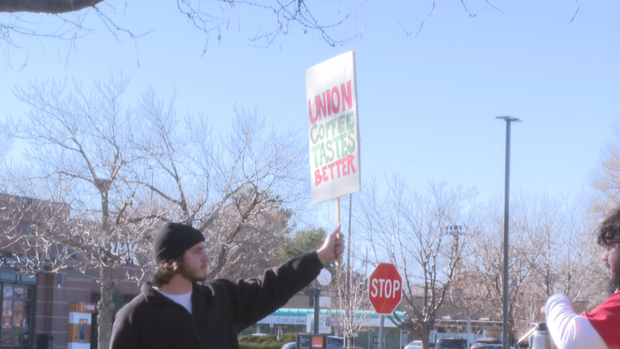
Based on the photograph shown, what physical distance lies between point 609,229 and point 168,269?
6.49 ft

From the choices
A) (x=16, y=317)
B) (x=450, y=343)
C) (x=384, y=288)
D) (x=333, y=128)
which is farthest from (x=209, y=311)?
(x=450, y=343)

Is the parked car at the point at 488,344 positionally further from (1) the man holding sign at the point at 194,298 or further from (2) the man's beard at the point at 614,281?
(2) the man's beard at the point at 614,281

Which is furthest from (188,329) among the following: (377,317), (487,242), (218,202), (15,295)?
(377,317)

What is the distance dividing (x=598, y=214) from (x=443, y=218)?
782 cm

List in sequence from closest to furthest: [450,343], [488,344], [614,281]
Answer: [614,281] < [450,343] < [488,344]

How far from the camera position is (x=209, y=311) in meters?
3.59

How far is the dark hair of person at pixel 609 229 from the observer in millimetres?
2854

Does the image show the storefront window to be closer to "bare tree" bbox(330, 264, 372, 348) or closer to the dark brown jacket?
"bare tree" bbox(330, 264, 372, 348)

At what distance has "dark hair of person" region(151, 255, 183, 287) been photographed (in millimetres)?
3598

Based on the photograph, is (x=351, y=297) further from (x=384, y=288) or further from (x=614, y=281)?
(x=614, y=281)

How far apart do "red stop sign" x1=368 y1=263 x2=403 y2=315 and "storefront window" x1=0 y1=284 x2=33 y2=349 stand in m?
22.5

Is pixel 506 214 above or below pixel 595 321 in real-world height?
above

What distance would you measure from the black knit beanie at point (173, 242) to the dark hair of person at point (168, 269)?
2cm

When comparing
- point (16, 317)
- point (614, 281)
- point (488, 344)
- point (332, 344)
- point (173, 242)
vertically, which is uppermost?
point (173, 242)
